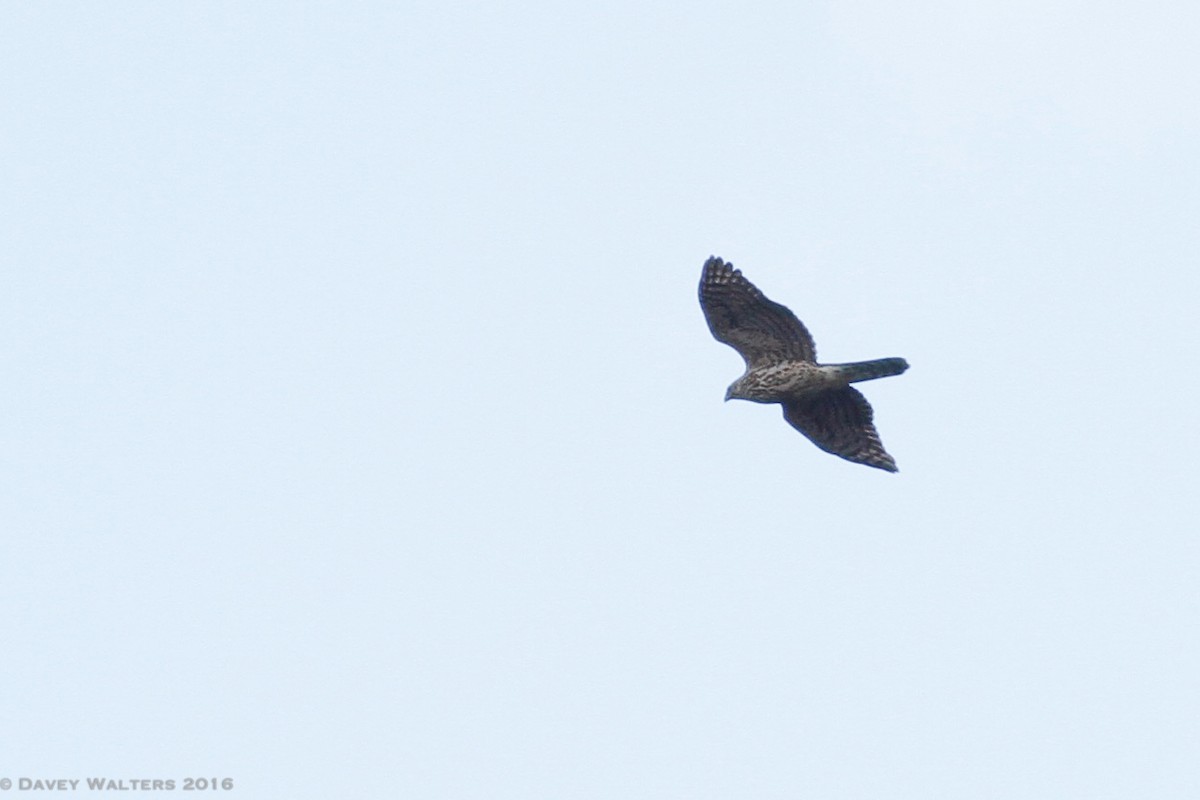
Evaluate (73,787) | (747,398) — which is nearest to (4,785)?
(73,787)

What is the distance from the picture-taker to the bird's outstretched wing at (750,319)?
2222cm

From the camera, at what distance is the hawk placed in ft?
72.8

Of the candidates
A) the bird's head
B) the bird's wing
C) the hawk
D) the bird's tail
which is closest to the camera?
the bird's tail

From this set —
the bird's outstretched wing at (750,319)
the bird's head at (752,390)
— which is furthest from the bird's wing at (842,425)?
the bird's outstretched wing at (750,319)

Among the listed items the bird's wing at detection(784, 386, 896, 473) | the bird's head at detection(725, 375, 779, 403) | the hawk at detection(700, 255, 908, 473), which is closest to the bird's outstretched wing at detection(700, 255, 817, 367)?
the hawk at detection(700, 255, 908, 473)

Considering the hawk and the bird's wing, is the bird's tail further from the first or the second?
the bird's wing

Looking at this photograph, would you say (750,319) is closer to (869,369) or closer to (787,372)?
(787,372)

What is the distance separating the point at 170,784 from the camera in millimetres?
20281

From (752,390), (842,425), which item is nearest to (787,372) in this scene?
(752,390)

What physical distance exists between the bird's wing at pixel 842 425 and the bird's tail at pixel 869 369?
2.46 ft

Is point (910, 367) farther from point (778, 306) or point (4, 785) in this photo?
point (4, 785)

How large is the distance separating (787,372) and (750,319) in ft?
2.68

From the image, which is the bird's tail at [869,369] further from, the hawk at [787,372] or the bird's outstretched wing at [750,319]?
the bird's outstretched wing at [750,319]

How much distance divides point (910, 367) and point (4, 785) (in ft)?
36.3
